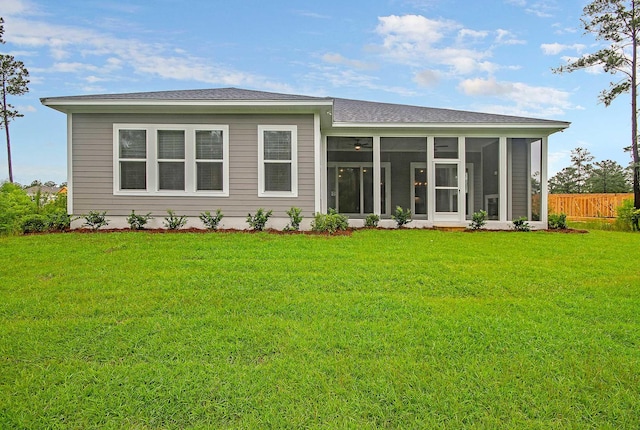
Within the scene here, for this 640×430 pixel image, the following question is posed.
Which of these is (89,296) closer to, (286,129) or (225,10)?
(286,129)

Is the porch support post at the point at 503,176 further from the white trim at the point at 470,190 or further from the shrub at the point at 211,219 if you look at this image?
the shrub at the point at 211,219

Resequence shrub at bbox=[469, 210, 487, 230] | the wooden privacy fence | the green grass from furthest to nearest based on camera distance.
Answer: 1. the wooden privacy fence
2. shrub at bbox=[469, 210, 487, 230]
3. the green grass

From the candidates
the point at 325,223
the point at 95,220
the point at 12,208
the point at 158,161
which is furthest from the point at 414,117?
the point at 12,208

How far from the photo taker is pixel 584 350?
3.03 m

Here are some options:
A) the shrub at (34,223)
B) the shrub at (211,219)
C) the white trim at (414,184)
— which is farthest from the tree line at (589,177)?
the shrub at (34,223)

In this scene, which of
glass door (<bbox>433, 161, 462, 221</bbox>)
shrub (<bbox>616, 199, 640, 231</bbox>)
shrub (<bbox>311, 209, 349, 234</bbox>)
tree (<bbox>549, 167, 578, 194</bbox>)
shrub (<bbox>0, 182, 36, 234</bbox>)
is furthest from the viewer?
tree (<bbox>549, 167, 578, 194</bbox>)

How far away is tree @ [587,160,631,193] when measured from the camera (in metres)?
27.4

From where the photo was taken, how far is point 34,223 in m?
8.84

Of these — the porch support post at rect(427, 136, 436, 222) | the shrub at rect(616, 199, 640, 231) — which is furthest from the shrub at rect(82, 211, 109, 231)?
the shrub at rect(616, 199, 640, 231)

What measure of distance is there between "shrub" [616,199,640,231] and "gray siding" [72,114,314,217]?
1026 cm

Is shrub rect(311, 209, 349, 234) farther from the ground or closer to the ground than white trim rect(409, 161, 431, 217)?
closer to the ground

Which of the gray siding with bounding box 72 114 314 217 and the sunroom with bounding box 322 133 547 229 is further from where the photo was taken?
the sunroom with bounding box 322 133 547 229

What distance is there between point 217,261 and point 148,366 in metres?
3.10

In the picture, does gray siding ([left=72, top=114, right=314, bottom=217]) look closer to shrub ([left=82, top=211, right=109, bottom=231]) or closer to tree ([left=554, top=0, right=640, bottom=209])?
shrub ([left=82, top=211, right=109, bottom=231])
